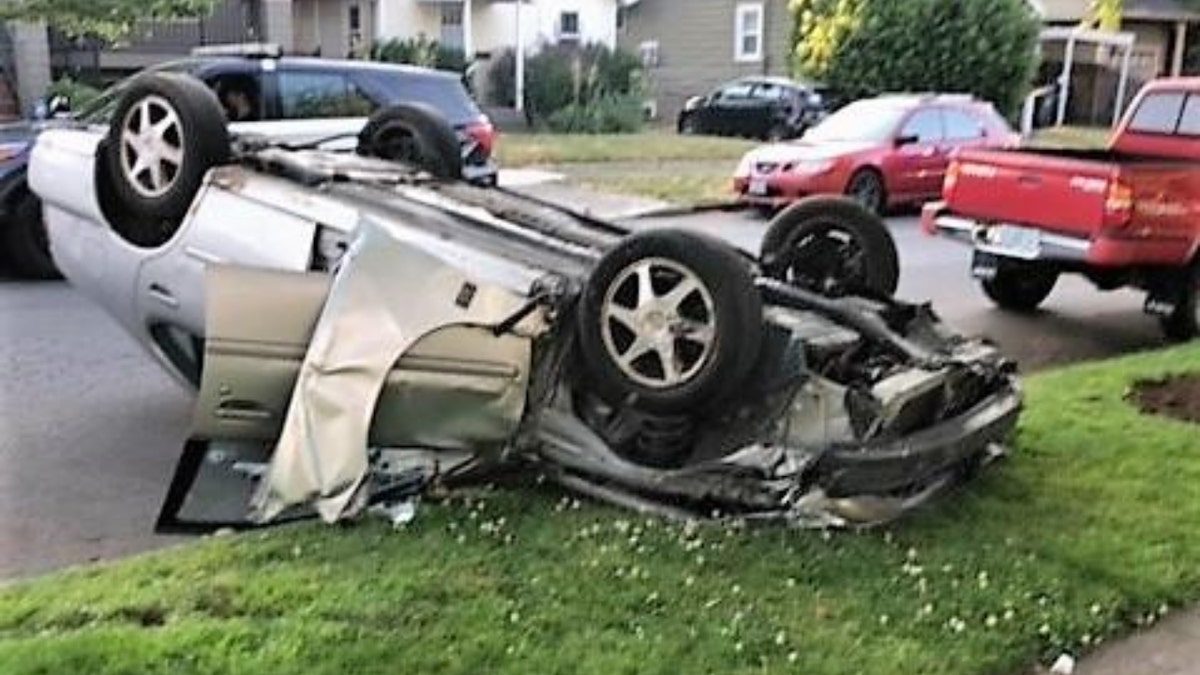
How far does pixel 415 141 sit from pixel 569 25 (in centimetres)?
2955

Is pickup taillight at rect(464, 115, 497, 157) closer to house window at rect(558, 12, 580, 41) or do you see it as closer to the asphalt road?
the asphalt road

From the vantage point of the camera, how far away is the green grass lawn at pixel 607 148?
22547mm

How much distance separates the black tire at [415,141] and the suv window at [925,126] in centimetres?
1177

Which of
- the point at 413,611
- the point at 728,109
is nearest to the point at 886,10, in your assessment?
the point at 728,109

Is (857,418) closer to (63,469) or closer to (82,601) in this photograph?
(82,601)

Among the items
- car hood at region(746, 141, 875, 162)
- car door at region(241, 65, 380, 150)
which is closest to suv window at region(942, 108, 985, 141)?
car hood at region(746, 141, 875, 162)

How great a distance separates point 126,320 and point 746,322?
3.00 m

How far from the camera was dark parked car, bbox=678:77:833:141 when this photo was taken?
27.8m

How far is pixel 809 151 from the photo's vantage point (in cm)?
1764

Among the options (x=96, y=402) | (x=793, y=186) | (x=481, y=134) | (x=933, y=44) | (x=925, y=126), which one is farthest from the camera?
(x=933, y=44)

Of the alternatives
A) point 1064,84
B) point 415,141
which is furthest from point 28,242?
point 1064,84

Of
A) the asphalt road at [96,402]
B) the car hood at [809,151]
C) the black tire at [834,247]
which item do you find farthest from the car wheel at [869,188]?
the black tire at [834,247]

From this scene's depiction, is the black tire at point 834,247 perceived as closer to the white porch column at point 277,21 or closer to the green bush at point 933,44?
the green bush at point 933,44

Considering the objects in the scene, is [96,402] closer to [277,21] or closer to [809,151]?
[809,151]
